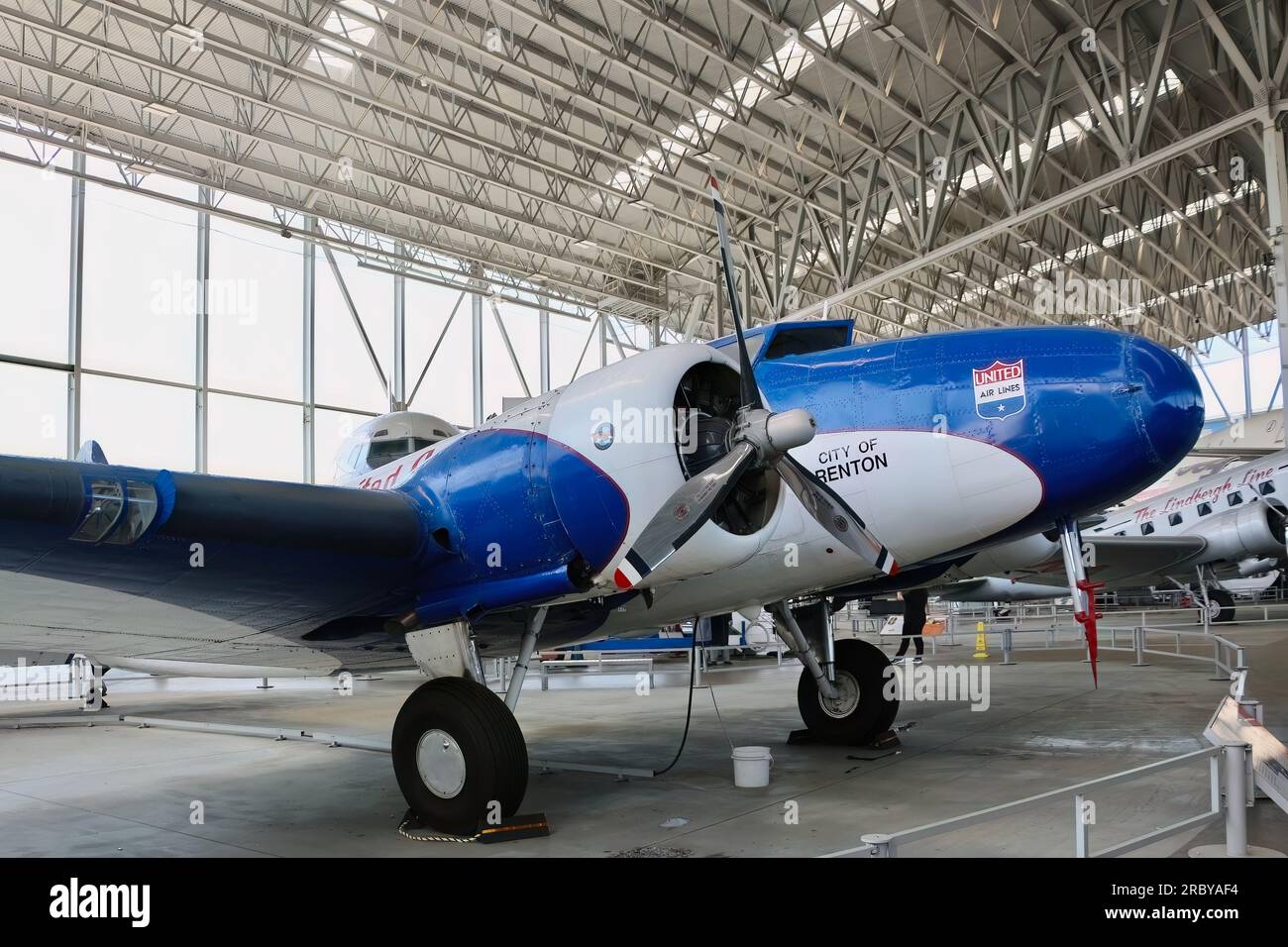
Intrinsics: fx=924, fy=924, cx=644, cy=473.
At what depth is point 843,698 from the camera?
977cm

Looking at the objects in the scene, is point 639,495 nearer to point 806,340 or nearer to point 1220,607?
point 806,340

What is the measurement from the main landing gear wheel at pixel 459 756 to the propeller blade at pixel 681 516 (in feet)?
4.49

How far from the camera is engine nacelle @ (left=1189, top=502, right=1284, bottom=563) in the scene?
26672mm

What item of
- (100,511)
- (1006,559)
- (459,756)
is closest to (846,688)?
(1006,559)

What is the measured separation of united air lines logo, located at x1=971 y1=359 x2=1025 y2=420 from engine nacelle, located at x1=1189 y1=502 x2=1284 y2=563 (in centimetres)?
2534

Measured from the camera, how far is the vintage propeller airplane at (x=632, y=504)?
586cm

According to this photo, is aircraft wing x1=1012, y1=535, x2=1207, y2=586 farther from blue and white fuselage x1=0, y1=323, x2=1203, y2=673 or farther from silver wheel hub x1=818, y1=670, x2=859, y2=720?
blue and white fuselage x1=0, y1=323, x2=1203, y2=673

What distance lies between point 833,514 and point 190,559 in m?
4.24

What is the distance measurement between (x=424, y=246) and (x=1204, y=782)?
2556 centimetres

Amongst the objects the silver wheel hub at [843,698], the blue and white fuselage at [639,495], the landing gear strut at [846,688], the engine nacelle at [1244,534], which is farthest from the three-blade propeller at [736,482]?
the engine nacelle at [1244,534]

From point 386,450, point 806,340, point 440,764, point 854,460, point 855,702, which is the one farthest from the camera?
point 386,450

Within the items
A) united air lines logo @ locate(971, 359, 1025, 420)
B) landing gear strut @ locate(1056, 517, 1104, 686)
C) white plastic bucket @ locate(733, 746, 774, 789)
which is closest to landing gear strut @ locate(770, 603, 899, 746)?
white plastic bucket @ locate(733, 746, 774, 789)

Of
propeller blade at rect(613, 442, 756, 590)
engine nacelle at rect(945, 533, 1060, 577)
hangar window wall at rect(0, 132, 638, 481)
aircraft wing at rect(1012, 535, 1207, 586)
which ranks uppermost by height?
hangar window wall at rect(0, 132, 638, 481)
